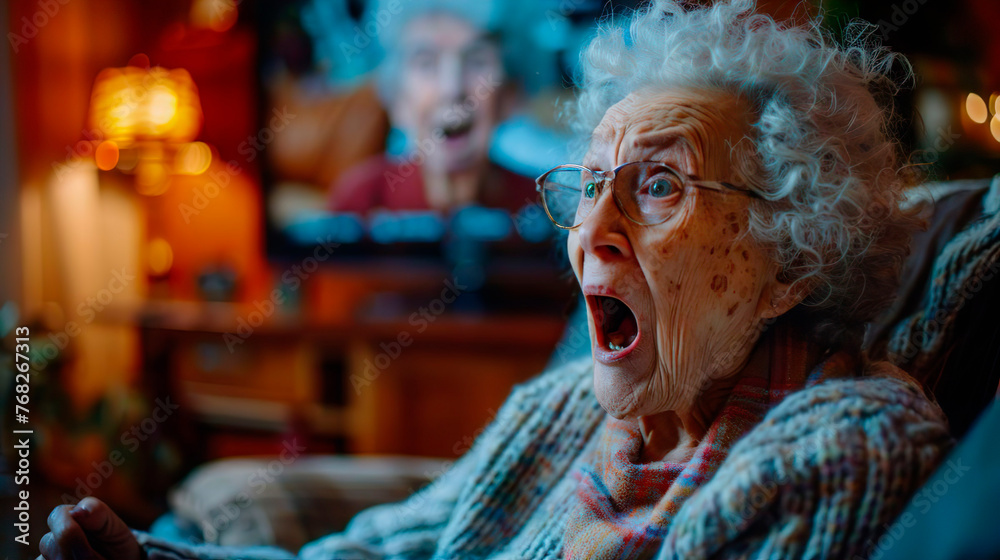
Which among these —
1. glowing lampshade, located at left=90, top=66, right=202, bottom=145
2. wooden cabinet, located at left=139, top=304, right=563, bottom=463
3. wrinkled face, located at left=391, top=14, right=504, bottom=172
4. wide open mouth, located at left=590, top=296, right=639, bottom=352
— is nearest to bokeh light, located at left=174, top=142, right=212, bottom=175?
glowing lampshade, located at left=90, top=66, right=202, bottom=145

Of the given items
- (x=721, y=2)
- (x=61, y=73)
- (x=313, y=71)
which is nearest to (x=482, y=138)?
(x=313, y=71)

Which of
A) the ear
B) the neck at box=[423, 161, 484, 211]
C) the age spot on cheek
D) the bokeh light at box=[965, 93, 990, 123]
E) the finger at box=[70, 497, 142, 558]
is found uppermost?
the age spot on cheek

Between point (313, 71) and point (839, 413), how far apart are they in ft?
10.3

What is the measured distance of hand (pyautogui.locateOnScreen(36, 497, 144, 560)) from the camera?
865 mm

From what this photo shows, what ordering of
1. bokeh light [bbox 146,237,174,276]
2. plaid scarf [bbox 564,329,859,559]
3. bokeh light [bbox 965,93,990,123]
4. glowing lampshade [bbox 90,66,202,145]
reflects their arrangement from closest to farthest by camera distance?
plaid scarf [bbox 564,329,859,559] → bokeh light [bbox 965,93,990,123] → glowing lampshade [bbox 90,66,202,145] → bokeh light [bbox 146,237,174,276]

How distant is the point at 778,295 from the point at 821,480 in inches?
9.9

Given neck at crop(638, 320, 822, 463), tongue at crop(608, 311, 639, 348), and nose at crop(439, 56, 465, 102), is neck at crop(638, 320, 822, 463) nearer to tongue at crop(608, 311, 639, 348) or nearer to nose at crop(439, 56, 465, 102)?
tongue at crop(608, 311, 639, 348)

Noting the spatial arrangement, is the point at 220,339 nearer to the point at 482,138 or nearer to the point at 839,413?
the point at 482,138

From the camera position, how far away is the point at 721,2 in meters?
0.91

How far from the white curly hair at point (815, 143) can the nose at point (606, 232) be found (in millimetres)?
143

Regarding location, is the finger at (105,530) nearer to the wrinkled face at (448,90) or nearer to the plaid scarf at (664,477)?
the plaid scarf at (664,477)

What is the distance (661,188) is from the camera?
83 cm

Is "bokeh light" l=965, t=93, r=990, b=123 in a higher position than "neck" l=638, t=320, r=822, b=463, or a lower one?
higher

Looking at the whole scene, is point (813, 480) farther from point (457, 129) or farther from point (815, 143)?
point (457, 129)
